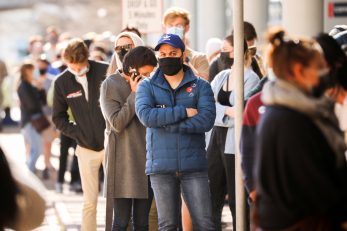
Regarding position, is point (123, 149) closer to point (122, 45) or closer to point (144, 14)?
point (122, 45)

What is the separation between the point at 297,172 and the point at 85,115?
6643mm

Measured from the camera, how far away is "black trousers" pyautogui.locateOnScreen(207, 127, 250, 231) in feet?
39.4

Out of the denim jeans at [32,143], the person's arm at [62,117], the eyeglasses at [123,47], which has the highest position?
the eyeglasses at [123,47]

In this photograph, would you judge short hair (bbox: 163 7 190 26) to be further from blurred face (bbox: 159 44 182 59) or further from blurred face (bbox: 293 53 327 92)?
blurred face (bbox: 293 53 327 92)

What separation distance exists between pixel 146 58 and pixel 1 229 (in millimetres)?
5407

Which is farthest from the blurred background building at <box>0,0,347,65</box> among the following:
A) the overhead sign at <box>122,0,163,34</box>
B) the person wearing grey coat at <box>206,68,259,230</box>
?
the person wearing grey coat at <box>206,68,259,230</box>

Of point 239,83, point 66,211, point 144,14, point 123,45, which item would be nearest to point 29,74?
point 66,211

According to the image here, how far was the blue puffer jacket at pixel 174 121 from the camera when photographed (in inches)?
411

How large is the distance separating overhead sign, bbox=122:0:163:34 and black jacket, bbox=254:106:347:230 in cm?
946

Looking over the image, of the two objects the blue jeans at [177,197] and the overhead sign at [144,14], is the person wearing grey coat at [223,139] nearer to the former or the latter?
the blue jeans at [177,197]

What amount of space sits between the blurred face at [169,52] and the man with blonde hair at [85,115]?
8.52 ft

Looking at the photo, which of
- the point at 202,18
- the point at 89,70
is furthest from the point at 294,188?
the point at 202,18

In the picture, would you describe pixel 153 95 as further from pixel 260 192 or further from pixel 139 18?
pixel 139 18

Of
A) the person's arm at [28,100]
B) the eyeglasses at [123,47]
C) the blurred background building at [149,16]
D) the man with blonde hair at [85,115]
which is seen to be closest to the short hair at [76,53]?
the man with blonde hair at [85,115]
